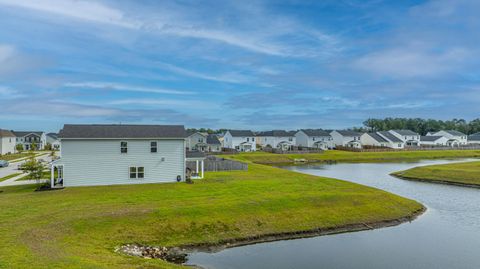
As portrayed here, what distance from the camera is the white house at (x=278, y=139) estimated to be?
375 feet

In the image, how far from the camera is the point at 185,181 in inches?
1400

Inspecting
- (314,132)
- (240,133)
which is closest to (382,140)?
(314,132)

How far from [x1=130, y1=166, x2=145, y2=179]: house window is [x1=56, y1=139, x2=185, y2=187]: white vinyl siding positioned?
0.69ft

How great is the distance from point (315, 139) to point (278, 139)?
11360 millimetres

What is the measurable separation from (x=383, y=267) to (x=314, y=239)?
5496 mm

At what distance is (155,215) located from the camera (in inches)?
902

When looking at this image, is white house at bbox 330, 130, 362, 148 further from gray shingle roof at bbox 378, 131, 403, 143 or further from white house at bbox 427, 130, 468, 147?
white house at bbox 427, 130, 468, 147

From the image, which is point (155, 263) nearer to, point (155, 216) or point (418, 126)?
point (155, 216)

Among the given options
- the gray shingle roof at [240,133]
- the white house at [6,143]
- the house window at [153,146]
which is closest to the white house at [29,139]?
the white house at [6,143]

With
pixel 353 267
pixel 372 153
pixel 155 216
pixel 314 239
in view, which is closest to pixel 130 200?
pixel 155 216

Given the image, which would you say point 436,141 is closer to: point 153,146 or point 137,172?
point 153,146

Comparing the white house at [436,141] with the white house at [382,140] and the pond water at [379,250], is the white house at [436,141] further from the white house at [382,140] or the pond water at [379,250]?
the pond water at [379,250]

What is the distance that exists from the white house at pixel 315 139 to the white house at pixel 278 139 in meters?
3.26

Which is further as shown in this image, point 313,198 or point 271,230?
point 313,198
